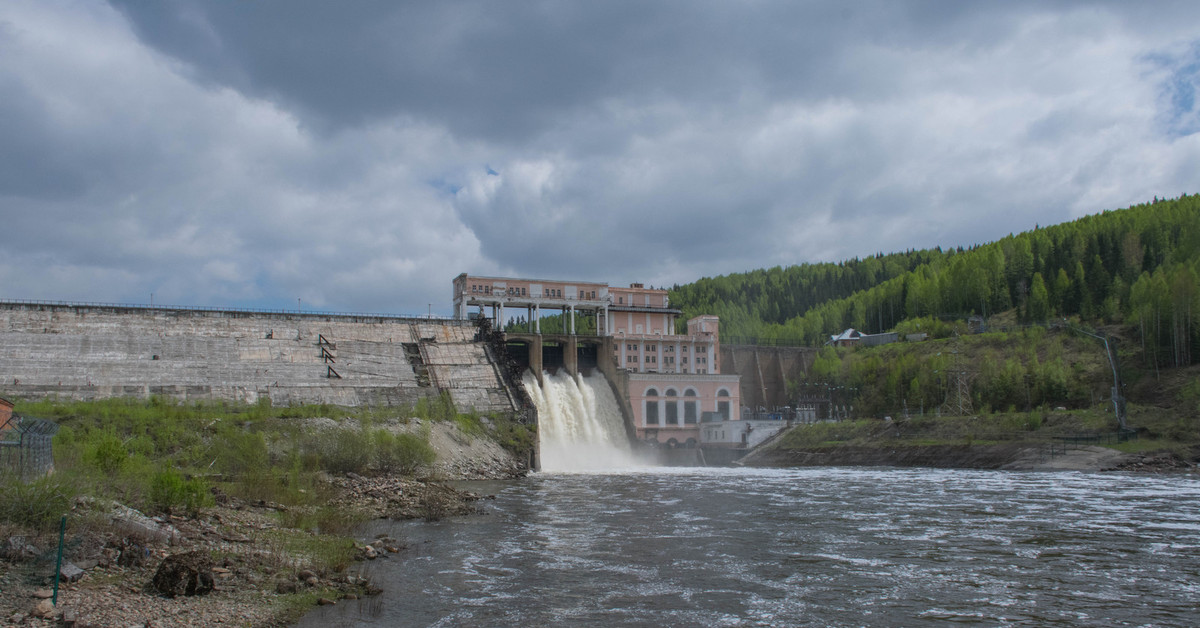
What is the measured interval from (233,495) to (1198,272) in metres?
89.9

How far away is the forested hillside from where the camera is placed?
77875 mm

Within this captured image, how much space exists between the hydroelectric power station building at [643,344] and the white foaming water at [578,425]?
2.61m

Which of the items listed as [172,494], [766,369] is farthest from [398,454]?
[766,369]

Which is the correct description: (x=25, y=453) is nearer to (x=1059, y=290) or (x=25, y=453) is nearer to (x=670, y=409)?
(x=670, y=409)

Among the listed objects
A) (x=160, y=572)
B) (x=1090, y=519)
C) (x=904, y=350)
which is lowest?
(x=1090, y=519)

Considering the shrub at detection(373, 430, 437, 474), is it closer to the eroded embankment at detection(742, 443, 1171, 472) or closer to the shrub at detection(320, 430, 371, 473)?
the shrub at detection(320, 430, 371, 473)

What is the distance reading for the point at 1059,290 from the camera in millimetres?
103500

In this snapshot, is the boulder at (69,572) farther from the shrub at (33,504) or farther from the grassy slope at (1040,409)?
the grassy slope at (1040,409)

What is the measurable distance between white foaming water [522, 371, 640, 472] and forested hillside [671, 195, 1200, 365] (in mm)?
46109

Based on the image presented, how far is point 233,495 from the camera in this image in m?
26.6

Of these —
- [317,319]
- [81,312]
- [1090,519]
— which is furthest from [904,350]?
[81,312]

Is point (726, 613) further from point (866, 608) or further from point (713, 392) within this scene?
point (713, 392)

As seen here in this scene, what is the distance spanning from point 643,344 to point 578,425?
18.0 metres

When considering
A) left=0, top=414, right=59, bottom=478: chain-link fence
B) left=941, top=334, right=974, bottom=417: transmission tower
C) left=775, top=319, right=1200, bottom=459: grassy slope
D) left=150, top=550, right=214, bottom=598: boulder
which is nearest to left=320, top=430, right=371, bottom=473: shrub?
left=0, top=414, right=59, bottom=478: chain-link fence
